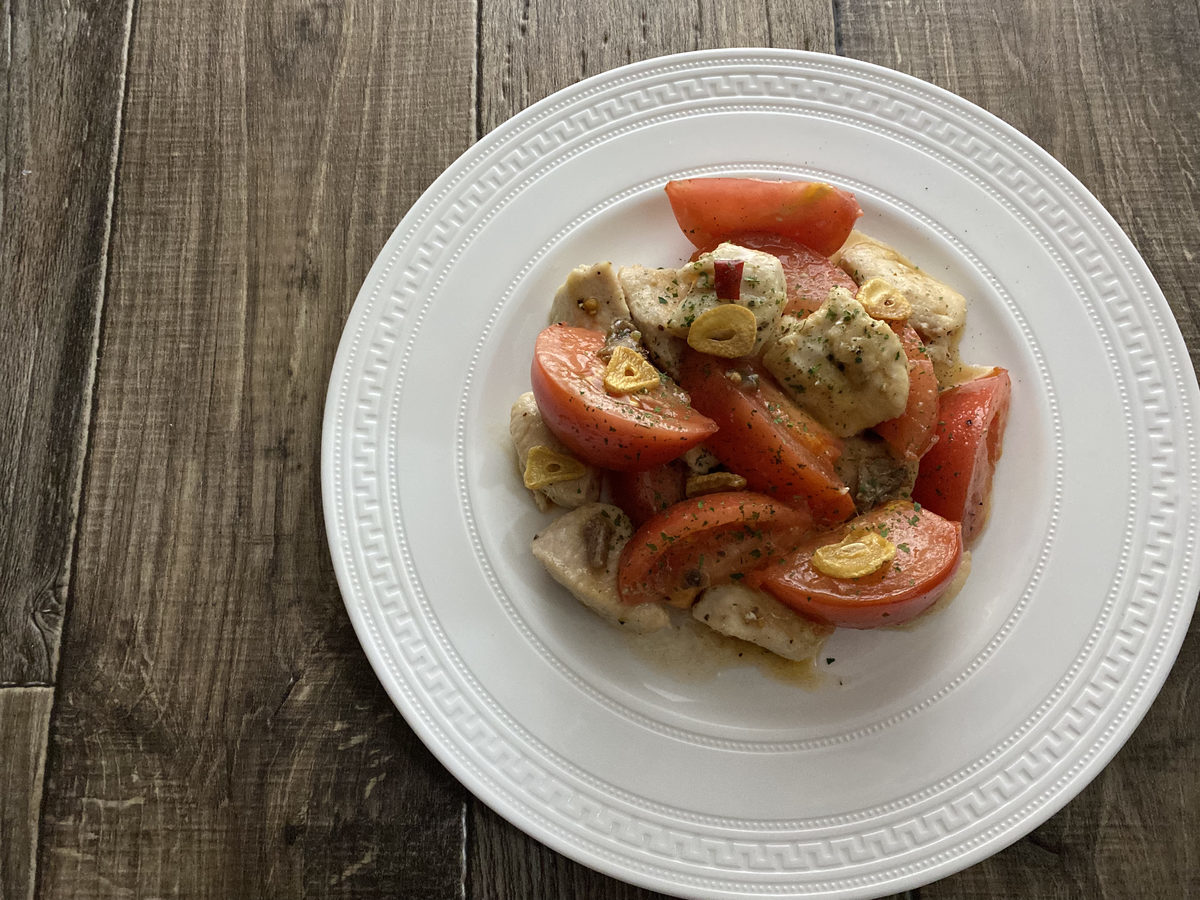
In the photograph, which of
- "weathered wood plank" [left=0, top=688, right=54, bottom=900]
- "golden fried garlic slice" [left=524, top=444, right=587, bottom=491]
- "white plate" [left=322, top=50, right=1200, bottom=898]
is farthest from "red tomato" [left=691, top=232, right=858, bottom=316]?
"weathered wood plank" [left=0, top=688, right=54, bottom=900]

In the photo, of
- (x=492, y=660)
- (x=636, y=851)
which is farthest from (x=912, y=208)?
(x=636, y=851)

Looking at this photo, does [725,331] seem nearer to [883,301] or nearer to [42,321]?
[883,301]

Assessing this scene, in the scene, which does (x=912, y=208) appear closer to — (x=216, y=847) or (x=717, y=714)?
(x=717, y=714)

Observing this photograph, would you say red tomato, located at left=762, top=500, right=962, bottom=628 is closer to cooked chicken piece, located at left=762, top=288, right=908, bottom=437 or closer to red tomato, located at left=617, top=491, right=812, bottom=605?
red tomato, located at left=617, top=491, right=812, bottom=605

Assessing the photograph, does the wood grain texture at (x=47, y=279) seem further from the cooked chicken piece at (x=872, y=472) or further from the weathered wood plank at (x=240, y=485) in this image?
the cooked chicken piece at (x=872, y=472)

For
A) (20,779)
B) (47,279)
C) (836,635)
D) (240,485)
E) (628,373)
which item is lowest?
(20,779)

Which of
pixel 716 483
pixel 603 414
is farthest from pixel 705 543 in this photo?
pixel 603 414
